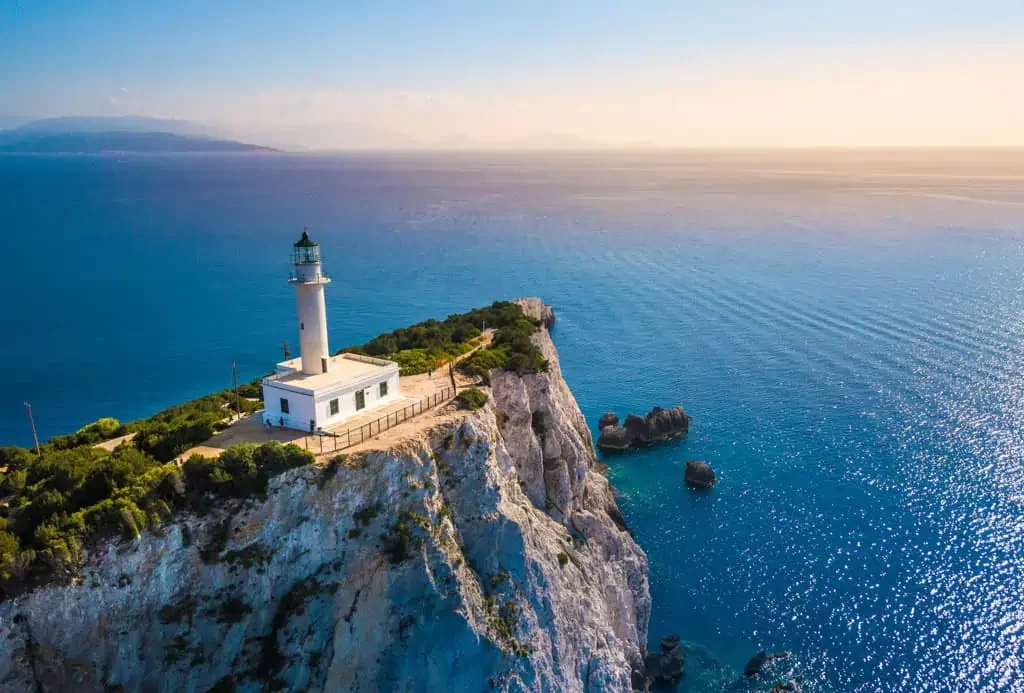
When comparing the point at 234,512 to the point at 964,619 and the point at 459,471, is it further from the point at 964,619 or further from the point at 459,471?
the point at 964,619

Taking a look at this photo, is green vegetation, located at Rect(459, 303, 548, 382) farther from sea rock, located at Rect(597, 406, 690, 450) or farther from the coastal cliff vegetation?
sea rock, located at Rect(597, 406, 690, 450)

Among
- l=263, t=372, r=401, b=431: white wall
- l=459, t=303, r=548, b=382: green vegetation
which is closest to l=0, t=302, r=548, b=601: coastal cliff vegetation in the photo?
l=263, t=372, r=401, b=431: white wall

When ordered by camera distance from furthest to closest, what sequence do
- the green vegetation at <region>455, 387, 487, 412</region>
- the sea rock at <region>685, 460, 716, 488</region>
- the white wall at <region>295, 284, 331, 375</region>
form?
1. the sea rock at <region>685, 460, 716, 488</region>
2. the green vegetation at <region>455, 387, 487, 412</region>
3. the white wall at <region>295, 284, 331, 375</region>

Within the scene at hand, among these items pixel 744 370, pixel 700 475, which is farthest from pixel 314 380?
pixel 744 370

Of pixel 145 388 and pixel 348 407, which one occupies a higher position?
pixel 348 407

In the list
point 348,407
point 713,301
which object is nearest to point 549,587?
point 348,407
